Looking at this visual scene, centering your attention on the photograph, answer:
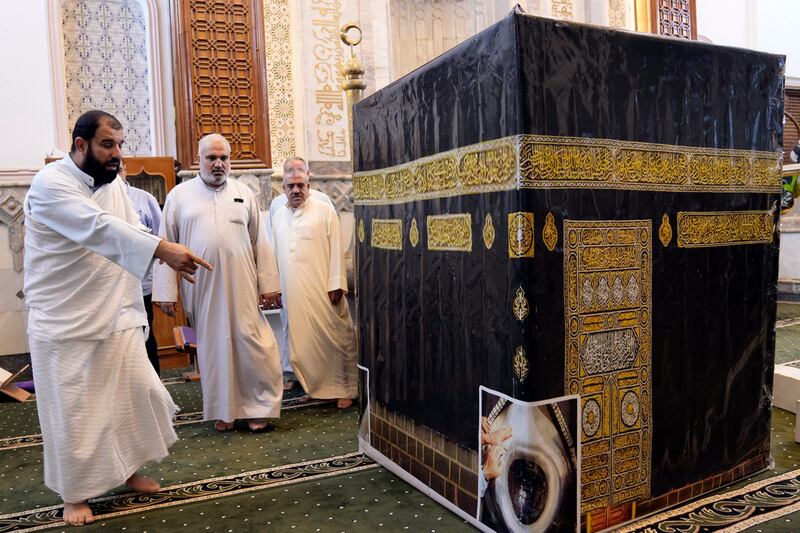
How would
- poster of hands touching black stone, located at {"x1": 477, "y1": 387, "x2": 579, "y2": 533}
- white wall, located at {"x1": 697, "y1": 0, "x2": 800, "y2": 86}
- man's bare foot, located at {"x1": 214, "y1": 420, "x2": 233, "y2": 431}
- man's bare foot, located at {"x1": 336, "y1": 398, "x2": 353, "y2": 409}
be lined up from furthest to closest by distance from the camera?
1. white wall, located at {"x1": 697, "y1": 0, "x2": 800, "y2": 86}
2. man's bare foot, located at {"x1": 336, "y1": 398, "x2": 353, "y2": 409}
3. man's bare foot, located at {"x1": 214, "y1": 420, "x2": 233, "y2": 431}
4. poster of hands touching black stone, located at {"x1": 477, "y1": 387, "x2": 579, "y2": 533}

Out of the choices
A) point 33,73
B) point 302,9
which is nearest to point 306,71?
point 302,9

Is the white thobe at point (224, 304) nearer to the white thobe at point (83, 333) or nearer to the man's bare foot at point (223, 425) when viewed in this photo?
the man's bare foot at point (223, 425)

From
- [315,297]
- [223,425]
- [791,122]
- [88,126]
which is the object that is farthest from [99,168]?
[791,122]

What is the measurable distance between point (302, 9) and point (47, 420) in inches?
166

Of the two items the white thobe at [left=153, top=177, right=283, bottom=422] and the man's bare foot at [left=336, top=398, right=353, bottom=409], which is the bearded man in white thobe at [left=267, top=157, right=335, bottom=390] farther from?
the white thobe at [left=153, top=177, right=283, bottom=422]

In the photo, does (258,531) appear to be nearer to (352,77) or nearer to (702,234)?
(702,234)

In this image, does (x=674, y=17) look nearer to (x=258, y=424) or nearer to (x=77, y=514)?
(x=258, y=424)

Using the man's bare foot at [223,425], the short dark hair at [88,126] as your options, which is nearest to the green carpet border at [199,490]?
the man's bare foot at [223,425]

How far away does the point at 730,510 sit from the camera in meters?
2.12

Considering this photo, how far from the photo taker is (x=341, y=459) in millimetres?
2814

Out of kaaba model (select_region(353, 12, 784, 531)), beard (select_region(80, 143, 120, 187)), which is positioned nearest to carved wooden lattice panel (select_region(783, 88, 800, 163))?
kaaba model (select_region(353, 12, 784, 531))

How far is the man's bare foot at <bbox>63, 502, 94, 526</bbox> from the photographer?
2.29m

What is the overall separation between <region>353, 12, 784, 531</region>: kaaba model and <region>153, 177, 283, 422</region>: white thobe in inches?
45.2

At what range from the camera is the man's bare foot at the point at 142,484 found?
2.54 meters
